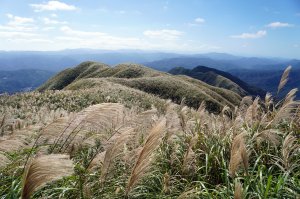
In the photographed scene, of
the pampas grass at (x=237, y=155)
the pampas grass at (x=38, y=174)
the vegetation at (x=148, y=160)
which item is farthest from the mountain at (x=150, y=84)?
the pampas grass at (x=38, y=174)

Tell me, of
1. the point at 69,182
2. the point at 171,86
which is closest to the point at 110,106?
the point at 69,182

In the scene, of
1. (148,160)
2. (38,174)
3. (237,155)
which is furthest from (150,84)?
(38,174)

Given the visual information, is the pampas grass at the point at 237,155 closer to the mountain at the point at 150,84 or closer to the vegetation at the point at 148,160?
the vegetation at the point at 148,160

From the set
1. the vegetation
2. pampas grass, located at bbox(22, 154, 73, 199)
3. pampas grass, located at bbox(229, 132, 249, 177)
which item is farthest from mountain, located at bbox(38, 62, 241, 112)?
pampas grass, located at bbox(22, 154, 73, 199)

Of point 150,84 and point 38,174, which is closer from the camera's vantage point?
point 38,174

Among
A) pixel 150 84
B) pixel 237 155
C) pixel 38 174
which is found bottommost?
pixel 150 84

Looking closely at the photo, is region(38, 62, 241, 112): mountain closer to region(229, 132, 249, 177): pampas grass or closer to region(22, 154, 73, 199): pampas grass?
region(229, 132, 249, 177): pampas grass

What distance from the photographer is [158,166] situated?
19.3ft

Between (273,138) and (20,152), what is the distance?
12.1 ft

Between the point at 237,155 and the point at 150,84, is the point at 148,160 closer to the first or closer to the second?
the point at 237,155

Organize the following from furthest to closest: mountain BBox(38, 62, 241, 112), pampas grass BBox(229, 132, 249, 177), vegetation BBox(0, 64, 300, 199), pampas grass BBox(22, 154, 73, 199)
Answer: mountain BBox(38, 62, 241, 112)
pampas grass BBox(229, 132, 249, 177)
vegetation BBox(0, 64, 300, 199)
pampas grass BBox(22, 154, 73, 199)

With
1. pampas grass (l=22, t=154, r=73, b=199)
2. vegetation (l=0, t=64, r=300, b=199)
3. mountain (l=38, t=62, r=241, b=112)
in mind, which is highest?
pampas grass (l=22, t=154, r=73, b=199)

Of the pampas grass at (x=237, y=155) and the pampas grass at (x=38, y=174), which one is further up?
the pampas grass at (x=38, y=174)

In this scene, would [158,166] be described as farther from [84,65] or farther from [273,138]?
[84,65]
